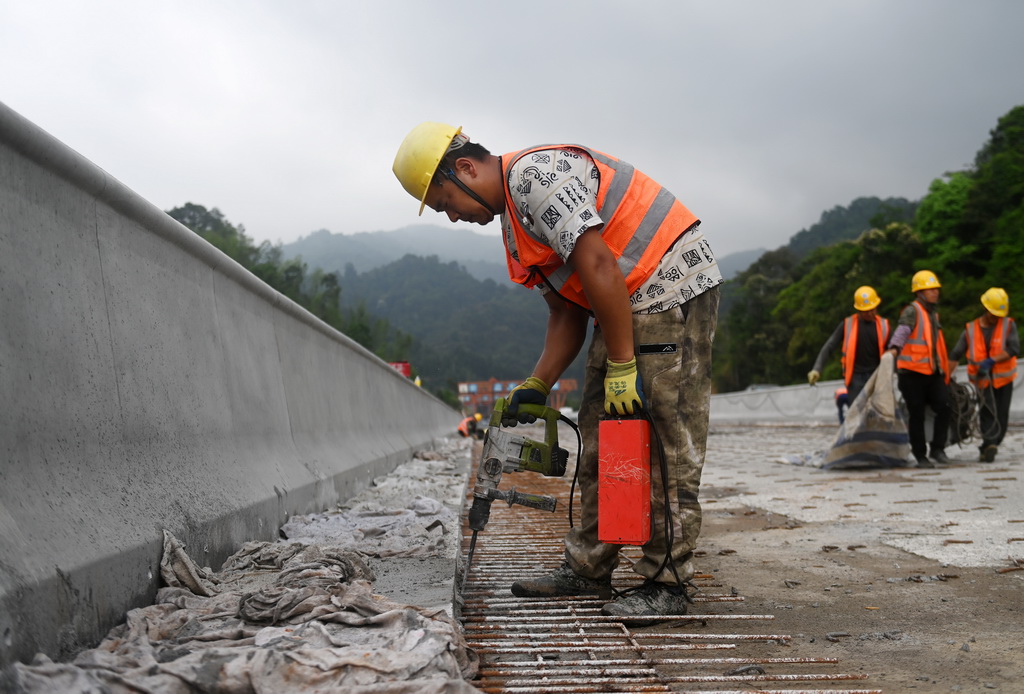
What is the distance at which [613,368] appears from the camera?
3.22 metres

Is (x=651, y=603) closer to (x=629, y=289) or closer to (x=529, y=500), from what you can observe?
(x=529, y=500)

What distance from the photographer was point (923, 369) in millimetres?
9141

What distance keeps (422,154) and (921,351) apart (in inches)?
292

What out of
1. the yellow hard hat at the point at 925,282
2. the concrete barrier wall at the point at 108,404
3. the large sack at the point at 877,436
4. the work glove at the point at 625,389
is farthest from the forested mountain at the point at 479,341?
the work glove at the point at 625,389

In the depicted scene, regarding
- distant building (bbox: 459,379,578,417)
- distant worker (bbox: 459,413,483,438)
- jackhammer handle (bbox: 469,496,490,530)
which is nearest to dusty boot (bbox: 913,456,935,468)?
jackhammer handle (bbox: 469,496,490,530)

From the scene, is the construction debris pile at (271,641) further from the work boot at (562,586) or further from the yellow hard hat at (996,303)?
the yellow hard hat at (996,303)

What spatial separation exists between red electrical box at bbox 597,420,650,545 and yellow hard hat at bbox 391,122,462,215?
3.77 feet

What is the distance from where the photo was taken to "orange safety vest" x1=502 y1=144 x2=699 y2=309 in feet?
10.8

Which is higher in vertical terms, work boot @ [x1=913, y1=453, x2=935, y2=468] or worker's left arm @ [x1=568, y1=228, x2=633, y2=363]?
worker's left arm @ [x1=568, y1=228, x2=633, y2=363]

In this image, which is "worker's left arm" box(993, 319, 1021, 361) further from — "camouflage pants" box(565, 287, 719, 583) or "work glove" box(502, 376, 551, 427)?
"work glove" box(502, 376, 551, 427)

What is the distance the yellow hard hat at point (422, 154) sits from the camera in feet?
10.9

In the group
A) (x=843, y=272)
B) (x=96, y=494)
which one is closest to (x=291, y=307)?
(x=96, y=494)

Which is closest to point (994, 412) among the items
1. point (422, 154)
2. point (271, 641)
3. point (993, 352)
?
point (993, 352)

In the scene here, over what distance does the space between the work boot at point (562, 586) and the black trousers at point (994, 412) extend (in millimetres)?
7680
